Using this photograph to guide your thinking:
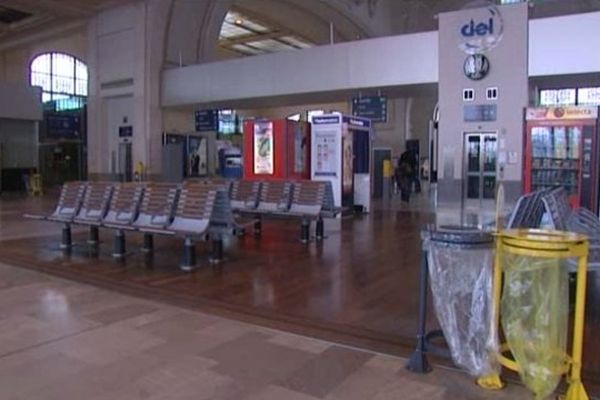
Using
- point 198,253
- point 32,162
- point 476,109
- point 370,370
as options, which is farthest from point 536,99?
point 32,162

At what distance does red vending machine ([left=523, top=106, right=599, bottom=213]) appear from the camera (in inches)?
408

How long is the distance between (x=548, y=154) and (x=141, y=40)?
13470 mm

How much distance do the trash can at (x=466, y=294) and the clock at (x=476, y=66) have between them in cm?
996

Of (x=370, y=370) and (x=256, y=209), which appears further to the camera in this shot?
(x=256, y=209)

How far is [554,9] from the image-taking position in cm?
2366

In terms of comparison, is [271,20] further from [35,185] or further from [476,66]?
[476,66]

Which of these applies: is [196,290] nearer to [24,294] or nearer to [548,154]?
[24,294]

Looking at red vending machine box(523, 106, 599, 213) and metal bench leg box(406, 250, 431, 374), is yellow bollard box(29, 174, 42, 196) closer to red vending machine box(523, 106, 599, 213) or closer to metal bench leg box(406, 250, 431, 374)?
red vending machine box(523, 106, 599, 213)

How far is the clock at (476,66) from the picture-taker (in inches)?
474

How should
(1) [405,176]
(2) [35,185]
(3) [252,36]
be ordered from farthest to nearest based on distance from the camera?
(3) [252,36], (2) [35,185], (1) [405,176]

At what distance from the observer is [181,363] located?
3180 mm

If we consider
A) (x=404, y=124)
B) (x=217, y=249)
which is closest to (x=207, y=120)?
(x=404, y=124)

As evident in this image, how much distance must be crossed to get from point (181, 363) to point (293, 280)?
224 cm

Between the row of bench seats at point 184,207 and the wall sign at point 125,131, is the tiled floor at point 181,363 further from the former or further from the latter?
the wall sign at point 125,131
